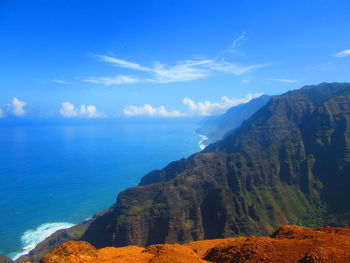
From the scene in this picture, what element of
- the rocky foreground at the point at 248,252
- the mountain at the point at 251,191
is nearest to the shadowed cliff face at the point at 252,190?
the mountain at the point at 251,191

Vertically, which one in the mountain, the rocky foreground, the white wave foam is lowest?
the white wave foam

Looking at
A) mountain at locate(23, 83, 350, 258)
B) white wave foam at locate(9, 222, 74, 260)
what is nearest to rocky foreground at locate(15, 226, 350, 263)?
mountain at locate(23, 83, 350, 258)

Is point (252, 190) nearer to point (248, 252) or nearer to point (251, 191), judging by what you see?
point (251, 191)

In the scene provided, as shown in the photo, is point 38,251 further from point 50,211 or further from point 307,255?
point 307,255

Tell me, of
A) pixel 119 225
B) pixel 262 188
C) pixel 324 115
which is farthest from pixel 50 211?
pixel 324 115

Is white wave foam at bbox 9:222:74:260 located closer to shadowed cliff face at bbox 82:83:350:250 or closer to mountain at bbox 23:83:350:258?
mountain at bbox 23:83:350:258

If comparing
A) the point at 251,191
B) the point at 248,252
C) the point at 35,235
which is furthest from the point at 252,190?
the point at 248,252
